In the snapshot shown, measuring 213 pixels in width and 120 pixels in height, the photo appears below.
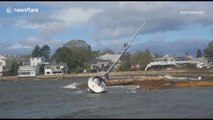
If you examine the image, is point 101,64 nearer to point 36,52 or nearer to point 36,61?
point 36,61

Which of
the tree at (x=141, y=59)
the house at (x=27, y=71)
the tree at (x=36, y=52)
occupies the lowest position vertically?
the house at (x=27, y=71)

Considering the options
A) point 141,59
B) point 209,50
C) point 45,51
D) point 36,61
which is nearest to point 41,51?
point 45,51

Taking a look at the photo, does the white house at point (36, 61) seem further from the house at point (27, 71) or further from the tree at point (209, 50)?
the tree at point (209, 50)

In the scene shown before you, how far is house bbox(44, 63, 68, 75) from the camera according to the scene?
377 ft

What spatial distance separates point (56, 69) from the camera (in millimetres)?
116812

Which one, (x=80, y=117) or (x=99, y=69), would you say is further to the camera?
(x=99, y=69)

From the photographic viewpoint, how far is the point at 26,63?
130000mm

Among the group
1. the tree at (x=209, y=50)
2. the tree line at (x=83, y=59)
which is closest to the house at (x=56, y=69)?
the tree line at (x=83, y=59)

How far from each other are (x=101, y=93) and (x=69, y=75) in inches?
2589

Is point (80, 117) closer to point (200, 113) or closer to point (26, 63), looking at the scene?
point (200, 113)

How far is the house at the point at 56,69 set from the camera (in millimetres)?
114956

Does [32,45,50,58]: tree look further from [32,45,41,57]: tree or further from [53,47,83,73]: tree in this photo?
[53,47,83,73]: tree

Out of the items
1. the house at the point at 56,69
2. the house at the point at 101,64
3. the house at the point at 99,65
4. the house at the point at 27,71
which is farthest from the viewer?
the house at the point at 99,65

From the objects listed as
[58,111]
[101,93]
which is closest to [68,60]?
[101,93]
